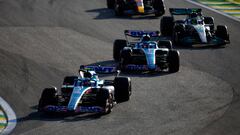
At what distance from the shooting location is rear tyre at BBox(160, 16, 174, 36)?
33875mm

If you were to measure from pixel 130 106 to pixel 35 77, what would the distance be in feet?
15.3

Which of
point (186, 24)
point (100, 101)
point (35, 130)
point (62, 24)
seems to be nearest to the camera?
point (35, 130)

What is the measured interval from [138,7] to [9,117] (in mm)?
17386

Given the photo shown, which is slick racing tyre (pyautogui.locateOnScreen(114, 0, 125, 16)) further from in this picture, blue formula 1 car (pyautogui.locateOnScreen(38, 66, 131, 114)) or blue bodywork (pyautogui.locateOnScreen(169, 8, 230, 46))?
blue formula 1 car (pyautogui.locateOnScreen(38, 66, 131, 114))

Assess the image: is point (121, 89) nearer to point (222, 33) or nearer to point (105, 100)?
point (105, 100)

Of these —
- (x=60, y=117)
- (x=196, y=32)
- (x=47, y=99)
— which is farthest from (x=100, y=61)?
(x=60, y=117)

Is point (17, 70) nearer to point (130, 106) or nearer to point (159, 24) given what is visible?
point (130, 106)

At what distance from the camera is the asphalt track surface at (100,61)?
811 inches

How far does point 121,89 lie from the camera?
22.9 m

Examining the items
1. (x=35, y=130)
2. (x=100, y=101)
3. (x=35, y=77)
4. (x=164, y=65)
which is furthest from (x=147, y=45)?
(x=35, y=130)

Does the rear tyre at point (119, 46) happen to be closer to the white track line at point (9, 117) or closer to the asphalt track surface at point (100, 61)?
the asphalt track surface at point (100, 61)

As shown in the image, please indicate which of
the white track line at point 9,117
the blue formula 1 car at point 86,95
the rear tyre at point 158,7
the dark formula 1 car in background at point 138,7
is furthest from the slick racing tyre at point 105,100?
the rear tyre at point 158,7

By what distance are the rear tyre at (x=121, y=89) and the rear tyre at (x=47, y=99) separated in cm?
219

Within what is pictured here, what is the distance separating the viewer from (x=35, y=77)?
2589 cm
